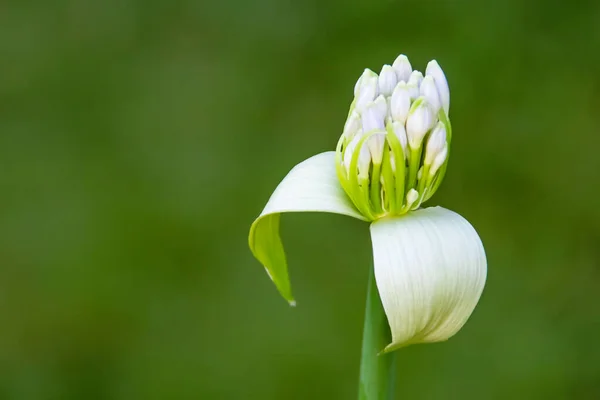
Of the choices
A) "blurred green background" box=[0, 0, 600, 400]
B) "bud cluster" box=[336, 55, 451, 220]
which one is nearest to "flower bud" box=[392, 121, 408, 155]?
"bud cluster" box=[336, 55, 451, 220]

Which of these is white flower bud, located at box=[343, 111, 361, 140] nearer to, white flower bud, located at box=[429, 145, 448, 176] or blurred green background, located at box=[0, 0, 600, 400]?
white flower bud, located at box=[429, 145, 448, 176]

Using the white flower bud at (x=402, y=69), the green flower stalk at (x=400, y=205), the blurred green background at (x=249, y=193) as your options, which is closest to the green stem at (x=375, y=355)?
the green flower stalk at (x=400, y=205)

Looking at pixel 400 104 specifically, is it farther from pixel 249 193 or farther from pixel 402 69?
pixel 249 193

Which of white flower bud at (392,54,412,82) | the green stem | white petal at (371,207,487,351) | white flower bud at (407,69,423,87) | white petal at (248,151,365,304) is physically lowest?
the green stem

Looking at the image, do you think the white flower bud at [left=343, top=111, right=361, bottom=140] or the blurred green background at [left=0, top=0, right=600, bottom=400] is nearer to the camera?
the white flower bud at [left=343, top=111, right=361, bottom=140]

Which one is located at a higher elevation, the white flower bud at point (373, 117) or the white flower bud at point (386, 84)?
the white flower bud at point (386, 84)

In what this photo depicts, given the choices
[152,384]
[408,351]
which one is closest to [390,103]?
[408,351]

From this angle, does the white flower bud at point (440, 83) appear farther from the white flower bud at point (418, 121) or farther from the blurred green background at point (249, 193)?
the blurred green background at point (249, 193)
